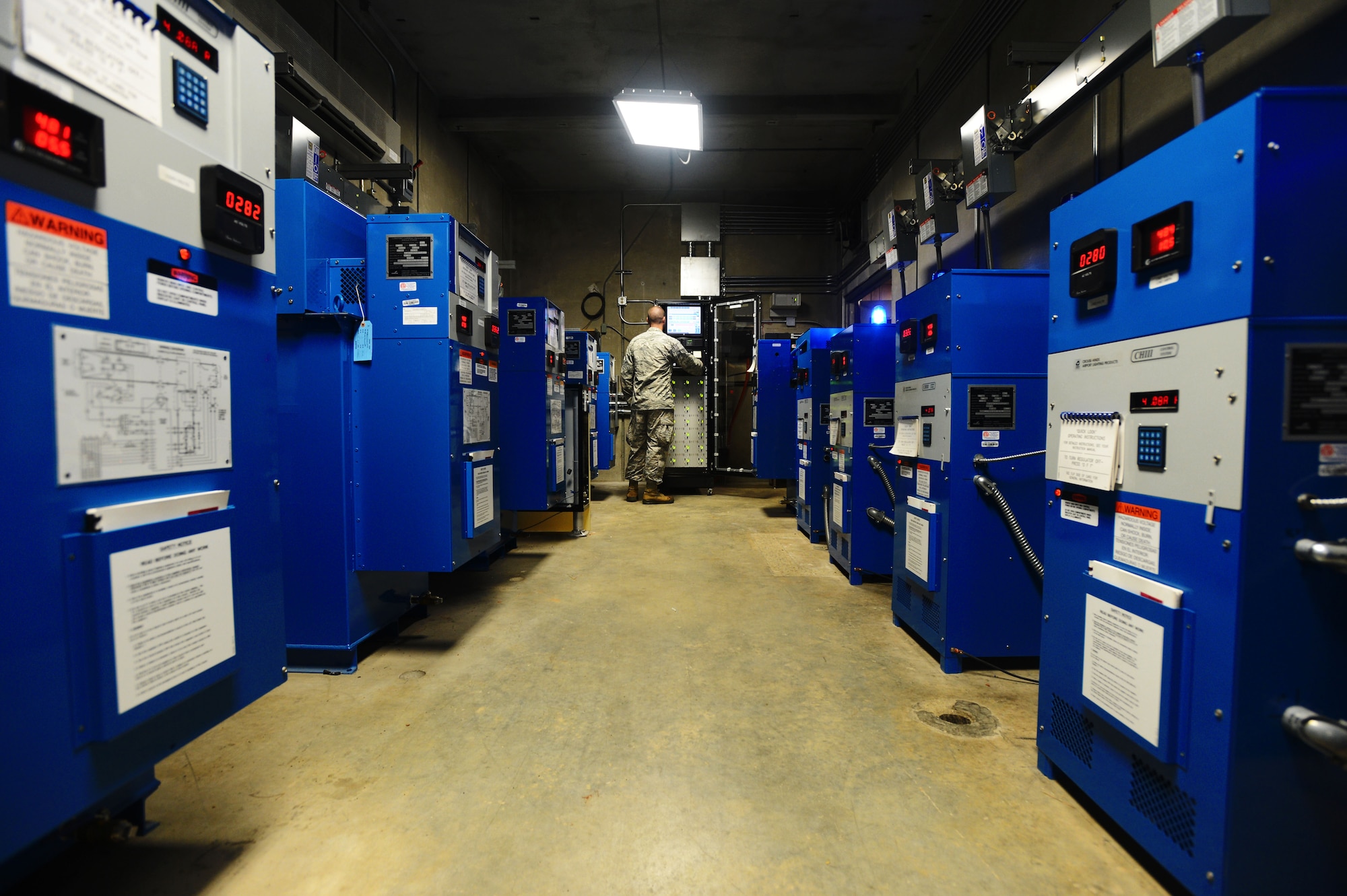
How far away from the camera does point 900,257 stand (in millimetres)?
3920

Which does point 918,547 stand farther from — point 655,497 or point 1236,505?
point 655,497

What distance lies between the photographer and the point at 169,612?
3.60 feet

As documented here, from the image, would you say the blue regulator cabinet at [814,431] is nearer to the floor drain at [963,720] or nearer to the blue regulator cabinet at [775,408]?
the blue regulator cabinet at [775,408]

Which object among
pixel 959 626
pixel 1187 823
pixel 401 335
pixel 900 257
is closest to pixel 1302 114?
pixel 1187 823

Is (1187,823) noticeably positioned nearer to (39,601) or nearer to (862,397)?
(39,601)

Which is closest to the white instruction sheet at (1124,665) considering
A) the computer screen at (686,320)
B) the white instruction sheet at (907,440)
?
the white instruction sheet at (907,440)

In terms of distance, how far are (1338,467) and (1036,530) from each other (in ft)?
4.34

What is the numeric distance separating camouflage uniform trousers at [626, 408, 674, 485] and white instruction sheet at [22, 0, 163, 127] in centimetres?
535

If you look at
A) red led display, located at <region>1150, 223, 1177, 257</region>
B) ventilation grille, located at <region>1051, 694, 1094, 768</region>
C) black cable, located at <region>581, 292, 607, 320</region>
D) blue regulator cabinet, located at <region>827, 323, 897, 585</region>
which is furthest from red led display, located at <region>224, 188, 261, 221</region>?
black cable, located at <region>581, 292, 607, 320</region>

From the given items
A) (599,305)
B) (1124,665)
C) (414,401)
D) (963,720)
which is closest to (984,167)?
(1124,665)

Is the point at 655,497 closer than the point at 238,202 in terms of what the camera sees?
No

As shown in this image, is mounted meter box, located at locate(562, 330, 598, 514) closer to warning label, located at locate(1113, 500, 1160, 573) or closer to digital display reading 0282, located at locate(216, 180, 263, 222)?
digital display reading 0282, located at locate(216, 180, 263, 222)

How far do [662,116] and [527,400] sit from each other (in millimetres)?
2398

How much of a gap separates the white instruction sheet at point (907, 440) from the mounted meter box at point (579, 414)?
276 cm
